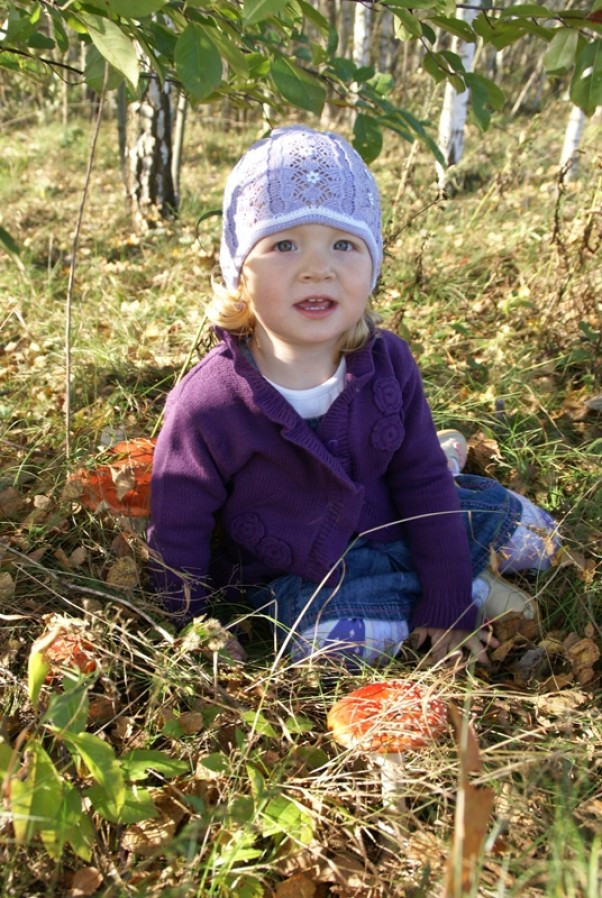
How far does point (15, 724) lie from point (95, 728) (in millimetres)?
194

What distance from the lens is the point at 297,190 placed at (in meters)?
1.96

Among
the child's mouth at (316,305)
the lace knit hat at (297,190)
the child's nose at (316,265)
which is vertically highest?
the lace knit hat at (297,190)

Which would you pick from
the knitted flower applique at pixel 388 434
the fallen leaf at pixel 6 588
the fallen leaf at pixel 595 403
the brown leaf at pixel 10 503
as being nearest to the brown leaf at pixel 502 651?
the knitted flower applique at pixel 388 434

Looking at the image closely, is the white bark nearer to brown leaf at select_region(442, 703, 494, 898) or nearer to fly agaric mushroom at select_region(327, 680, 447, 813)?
fly agaric mushroom at select_region(327, 680, 447, 813)

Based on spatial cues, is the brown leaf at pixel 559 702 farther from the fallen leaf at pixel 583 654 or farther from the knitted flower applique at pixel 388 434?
the knitted flower applique at pixel 388 434

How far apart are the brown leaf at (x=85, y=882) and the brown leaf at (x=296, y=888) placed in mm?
365

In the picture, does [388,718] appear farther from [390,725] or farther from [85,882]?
[85,882]

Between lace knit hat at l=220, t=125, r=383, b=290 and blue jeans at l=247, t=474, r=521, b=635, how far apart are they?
92 centimetres

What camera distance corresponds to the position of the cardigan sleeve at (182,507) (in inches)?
86.8

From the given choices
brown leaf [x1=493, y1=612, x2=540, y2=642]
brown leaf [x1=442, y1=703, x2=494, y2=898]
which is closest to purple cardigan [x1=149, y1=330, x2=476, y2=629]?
brown leaf [x1=493, y1=612, x2=540, y2=642]

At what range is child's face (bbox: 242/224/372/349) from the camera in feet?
6.57

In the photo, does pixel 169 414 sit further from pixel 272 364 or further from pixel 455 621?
pixel 455 621

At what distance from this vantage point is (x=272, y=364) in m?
2.23

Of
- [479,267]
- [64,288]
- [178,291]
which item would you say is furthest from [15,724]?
[479,267]
